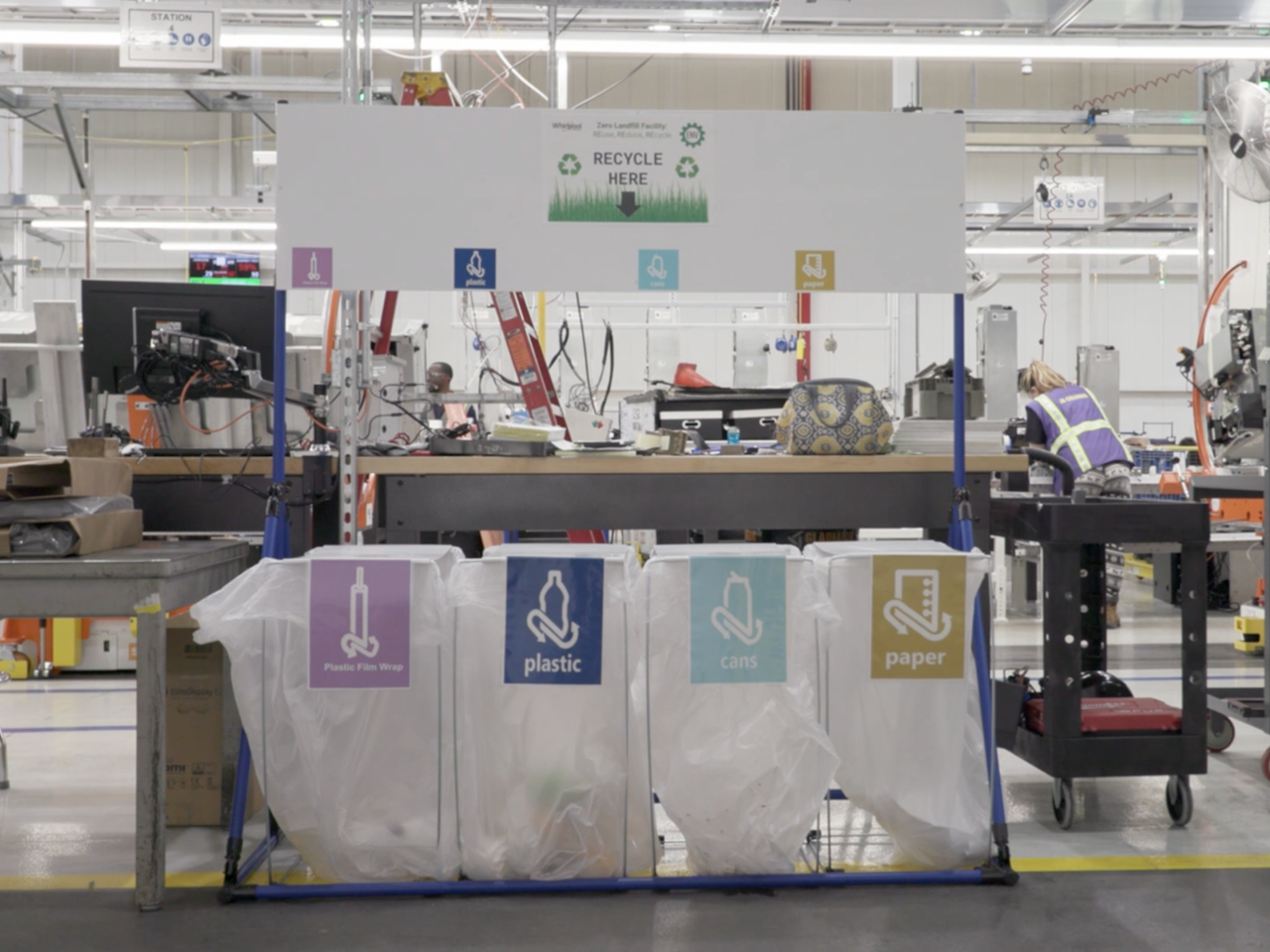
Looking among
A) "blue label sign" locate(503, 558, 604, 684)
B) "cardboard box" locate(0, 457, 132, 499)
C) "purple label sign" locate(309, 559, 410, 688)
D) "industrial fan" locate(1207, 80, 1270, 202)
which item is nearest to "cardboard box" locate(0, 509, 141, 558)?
"cardboard box" locate(0, 457, 132, 499)

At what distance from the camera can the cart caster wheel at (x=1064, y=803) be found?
284 cm

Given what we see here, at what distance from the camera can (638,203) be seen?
8.68ft

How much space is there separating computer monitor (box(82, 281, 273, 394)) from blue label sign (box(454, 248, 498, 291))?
2.48 ft

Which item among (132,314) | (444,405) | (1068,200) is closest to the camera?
(132,314)

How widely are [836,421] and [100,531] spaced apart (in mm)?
1735

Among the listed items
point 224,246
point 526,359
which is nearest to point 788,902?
point 526,359

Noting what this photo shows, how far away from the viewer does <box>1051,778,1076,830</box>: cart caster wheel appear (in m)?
2.84

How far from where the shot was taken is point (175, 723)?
2.84m

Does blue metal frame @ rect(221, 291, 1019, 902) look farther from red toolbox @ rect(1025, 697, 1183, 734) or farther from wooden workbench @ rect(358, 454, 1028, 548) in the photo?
red toolbox @ rect(1025, 697, 1183, 734)

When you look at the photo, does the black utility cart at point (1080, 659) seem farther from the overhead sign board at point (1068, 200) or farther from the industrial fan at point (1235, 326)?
the overhead sign board at point (1068, 200)

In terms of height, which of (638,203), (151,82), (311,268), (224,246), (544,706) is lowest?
(544,706)

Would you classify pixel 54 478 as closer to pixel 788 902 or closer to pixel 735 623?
pixel 735 623

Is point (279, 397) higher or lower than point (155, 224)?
lower

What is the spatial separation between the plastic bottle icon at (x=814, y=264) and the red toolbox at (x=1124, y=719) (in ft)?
4.01
